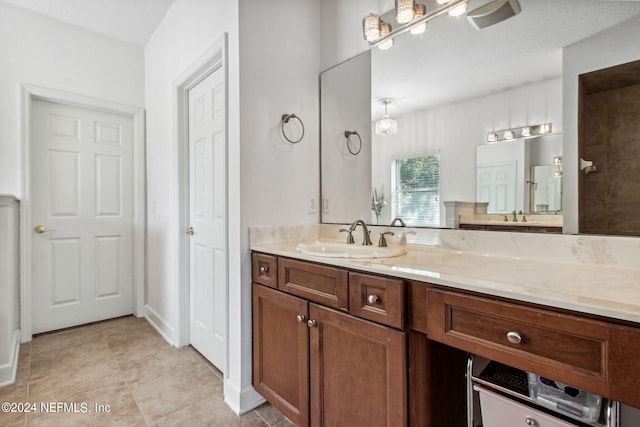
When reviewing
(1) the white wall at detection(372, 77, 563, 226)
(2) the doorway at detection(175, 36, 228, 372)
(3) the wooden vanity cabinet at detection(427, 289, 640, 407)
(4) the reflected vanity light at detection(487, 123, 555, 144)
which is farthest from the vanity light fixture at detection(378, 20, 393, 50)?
(3) the wooden vanity cabinet at detection(427, 289, 640, 407)

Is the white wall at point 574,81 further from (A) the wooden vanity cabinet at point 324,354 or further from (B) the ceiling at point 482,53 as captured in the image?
(A) the wooden vanity cabinet at point 324,354

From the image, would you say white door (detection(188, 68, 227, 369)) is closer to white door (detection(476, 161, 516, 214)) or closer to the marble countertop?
the marble countertop

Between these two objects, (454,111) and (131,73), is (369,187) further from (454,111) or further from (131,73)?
(131,73)

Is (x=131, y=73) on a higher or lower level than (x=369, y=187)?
higher

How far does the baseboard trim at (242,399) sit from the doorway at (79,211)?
6.15ft

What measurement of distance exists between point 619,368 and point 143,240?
3466mm

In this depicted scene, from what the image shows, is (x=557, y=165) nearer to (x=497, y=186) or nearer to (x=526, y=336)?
(x=497, y=186)

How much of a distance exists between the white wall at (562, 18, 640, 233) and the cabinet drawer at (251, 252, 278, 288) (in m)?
1.25

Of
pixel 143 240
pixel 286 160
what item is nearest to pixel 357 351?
pixel 286 160

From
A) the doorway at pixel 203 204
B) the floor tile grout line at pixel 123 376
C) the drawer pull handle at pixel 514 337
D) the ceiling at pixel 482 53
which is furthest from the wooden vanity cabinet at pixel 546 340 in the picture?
the floor tile grout line at pixel 123 376

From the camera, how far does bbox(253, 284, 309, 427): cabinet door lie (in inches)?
55.2

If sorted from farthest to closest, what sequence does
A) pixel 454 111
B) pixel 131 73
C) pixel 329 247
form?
pixel 131 73, pixel 329 247, pixel 454 111

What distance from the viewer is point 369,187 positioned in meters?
1.90

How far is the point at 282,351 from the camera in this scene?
5.00ft
